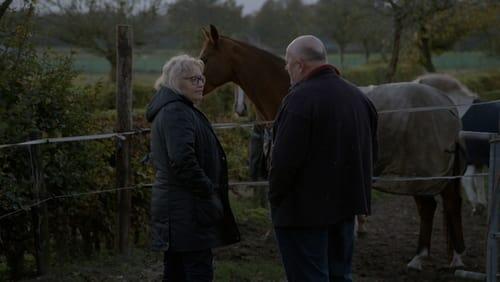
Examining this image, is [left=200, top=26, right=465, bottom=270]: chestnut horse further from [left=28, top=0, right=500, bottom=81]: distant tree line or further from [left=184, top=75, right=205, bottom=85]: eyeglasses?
[left=28, top=0, right=500, bottom=81]: distant tree line

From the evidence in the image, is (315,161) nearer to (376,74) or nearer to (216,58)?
(216,58)

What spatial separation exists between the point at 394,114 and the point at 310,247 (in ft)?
11.4

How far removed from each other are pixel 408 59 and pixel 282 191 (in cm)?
1867

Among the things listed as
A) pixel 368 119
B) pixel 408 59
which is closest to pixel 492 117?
pixel 368 119

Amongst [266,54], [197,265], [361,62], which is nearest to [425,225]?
[266,54]

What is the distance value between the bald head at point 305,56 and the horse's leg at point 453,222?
3.89 metres

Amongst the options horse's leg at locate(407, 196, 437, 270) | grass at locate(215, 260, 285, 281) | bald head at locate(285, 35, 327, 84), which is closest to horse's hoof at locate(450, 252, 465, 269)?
horse's leg at locate(407, 196, 437, 270)

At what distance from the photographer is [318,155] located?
4.02 metres

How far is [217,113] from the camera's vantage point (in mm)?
13180

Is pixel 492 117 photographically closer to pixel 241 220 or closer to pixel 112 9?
pixel 241 220

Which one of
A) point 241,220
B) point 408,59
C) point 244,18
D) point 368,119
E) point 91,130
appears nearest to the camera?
point 368,119

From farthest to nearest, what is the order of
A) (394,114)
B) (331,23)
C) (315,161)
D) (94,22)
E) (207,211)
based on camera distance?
(331,23)
(94,22)
(394,114)
(207,211)
(315,161)

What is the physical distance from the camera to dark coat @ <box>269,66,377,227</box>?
3959 mm

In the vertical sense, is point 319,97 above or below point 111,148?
above
